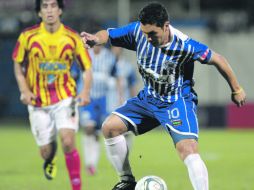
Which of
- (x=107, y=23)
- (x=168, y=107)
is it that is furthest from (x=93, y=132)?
(x=107, y=23)

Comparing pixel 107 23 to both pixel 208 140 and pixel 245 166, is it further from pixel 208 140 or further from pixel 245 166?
pixel 245 166

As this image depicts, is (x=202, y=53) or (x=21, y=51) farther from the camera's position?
(x=21, y=51)

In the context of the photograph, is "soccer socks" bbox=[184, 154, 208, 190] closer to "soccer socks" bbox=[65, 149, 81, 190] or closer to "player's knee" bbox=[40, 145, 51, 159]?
"soccer socks" bbox=[65, 149, 81, 190]

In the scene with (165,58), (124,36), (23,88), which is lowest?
(23,88)

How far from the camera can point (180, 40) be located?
284 inches

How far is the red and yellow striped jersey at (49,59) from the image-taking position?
343 inches

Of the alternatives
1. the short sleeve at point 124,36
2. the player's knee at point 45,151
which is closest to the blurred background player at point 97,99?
the player's knee at point 45,151

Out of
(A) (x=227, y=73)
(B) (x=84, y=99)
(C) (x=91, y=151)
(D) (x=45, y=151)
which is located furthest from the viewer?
(C) (x=91, y=151)

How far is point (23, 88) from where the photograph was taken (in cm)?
863

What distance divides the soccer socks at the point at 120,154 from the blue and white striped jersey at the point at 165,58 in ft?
1.87

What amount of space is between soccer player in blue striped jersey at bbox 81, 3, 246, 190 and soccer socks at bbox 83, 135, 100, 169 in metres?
3.87

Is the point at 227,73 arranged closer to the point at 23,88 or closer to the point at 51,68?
the point at 51,68

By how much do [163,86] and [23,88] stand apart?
6.17 feet

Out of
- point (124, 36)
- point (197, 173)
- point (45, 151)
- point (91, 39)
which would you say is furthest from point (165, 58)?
point (45, 151)
